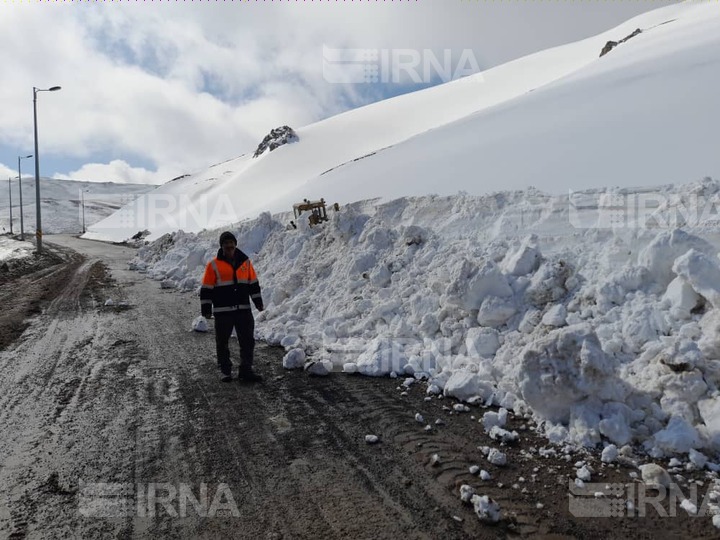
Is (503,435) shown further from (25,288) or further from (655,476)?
(25,288)

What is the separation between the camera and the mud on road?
3.12 m

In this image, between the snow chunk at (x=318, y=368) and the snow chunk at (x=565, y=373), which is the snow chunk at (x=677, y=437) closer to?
the snow chunk at (x=565, y=373)

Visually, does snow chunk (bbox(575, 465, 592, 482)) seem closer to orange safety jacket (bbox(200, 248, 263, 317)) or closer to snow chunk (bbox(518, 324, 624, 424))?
snow chunk (bbox(518, 324, 624, 424))

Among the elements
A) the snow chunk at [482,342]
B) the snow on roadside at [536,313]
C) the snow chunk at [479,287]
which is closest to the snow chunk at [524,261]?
the snow on roadside at [536,313]

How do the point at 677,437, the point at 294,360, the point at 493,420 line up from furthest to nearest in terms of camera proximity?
the point at 294,360
the point at 493,420
the point at 677,437

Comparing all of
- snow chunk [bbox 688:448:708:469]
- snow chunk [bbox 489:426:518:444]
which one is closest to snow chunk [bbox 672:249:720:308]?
snow chunk [bbox 688:448:708:469]

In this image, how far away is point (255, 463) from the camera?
152 inches

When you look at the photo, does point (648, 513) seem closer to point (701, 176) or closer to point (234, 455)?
point (234, 455)

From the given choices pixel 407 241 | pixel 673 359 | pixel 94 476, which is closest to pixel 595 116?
pixel 407 241

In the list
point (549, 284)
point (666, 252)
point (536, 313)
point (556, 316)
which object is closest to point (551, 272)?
point (549, 284)

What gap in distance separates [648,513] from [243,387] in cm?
403

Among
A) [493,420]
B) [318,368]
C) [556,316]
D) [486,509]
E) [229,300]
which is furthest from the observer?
[229,300]

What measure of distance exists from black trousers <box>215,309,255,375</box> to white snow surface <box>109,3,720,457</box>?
899mm

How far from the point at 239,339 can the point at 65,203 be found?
383ft
